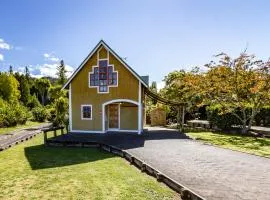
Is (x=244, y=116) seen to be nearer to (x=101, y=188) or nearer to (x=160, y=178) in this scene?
(x=160, y=178)

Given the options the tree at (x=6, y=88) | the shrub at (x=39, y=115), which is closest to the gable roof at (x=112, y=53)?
the shrub at (x=39, y=115)

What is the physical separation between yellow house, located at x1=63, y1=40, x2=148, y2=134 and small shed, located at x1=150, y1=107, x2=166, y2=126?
10.8 metres

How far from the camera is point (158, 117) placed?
103ft

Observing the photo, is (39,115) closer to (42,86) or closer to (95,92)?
(95,92)

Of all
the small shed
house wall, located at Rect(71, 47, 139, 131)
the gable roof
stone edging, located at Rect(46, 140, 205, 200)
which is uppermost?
the gable roof

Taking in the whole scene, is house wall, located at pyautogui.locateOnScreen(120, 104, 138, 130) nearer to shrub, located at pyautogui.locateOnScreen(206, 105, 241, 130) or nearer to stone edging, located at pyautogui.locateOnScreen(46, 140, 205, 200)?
stone edging, located at pyautogui.locateOnScreen(46, 140, 205, 200)

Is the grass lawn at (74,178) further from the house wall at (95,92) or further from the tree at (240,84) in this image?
the tree at (240,84)

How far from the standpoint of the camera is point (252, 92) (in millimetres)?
19359

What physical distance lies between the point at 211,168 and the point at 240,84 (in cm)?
1233

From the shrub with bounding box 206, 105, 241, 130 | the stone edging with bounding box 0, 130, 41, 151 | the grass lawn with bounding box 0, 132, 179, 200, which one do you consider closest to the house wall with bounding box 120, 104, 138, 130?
the grass lawn with bounding box 0, 132, 179, 200

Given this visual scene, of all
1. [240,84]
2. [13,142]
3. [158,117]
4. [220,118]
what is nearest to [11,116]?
[13,142]

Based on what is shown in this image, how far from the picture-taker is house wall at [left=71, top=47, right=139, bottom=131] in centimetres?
1997

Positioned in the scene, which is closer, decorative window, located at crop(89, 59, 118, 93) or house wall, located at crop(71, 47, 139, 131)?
house wall, located at crop(71, 47, 139, 131)

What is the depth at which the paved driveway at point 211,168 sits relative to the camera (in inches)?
291
